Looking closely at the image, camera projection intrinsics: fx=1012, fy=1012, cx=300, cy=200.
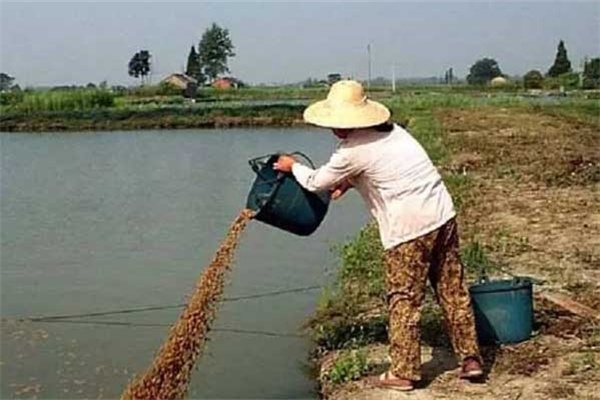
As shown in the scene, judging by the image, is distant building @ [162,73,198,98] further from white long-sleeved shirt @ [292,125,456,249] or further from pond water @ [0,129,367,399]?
white long-sleeved shirt @ [292,125,456,249]

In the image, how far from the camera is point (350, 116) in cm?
454

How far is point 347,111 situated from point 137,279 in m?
4.58

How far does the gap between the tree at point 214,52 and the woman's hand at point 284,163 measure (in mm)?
90714

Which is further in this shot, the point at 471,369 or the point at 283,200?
the point at 283,200

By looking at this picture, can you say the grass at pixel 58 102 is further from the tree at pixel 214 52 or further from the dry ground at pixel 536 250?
the tree at pixel 214 52

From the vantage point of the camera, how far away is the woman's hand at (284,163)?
16.1 ft

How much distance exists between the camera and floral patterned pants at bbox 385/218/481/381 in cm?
458

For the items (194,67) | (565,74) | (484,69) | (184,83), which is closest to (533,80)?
(565,74)

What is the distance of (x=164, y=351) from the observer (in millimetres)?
5023

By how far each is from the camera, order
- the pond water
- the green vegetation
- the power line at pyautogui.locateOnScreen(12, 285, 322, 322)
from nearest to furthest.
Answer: the pond water
the power line at pyautogui.locateOnScreen(12, 285, 322, 322)
the green vegetation

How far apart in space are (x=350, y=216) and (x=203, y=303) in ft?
23.7

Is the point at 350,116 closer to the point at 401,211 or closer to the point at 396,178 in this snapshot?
the point at 396,178

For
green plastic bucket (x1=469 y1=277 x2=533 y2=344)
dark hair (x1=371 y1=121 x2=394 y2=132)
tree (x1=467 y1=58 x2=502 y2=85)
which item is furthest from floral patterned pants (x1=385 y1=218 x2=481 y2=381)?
tree (x1=467 y1=58 x2=502 y2=85)

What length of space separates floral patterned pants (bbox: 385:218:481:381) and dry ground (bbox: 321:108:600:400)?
0.18 meters
